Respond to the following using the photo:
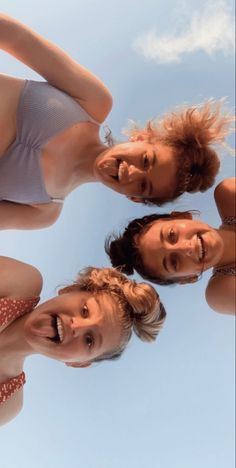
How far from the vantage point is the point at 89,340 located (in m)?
1.42

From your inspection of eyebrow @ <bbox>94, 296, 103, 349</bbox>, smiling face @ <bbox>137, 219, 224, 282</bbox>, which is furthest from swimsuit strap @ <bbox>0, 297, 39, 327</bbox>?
smiling face @ <bbox>137, 219, 224, 282</bbox>

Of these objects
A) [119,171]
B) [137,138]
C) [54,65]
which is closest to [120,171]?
[119,171]

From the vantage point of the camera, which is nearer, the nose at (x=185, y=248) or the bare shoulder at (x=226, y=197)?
the nose at (x=185, y=248)

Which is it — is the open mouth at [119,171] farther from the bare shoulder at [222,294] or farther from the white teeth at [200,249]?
the bare shoulder at [222,294]

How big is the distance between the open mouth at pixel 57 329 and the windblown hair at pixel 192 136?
45cm

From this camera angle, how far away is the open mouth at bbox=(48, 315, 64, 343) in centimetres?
137

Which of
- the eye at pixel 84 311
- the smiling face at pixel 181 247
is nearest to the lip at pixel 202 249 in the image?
the smiling face at pixel 181 247

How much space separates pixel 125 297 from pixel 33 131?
0.53 metres

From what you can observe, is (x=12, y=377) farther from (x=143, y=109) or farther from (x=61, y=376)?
(x=143, y=109)

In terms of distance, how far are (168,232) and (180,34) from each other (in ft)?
3.74

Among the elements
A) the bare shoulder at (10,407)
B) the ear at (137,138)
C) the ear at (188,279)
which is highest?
the ear at (137,138)

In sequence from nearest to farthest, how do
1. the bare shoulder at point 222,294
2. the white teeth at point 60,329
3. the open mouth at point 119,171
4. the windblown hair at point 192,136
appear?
1. the white teeth at point 60,329
2. the open mouth at point 119,171
3. the windblown hair at point 192,136
4. the bare shoulder at point 222,294

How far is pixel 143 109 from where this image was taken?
227 centimetres

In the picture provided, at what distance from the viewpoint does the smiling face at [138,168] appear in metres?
1.47
